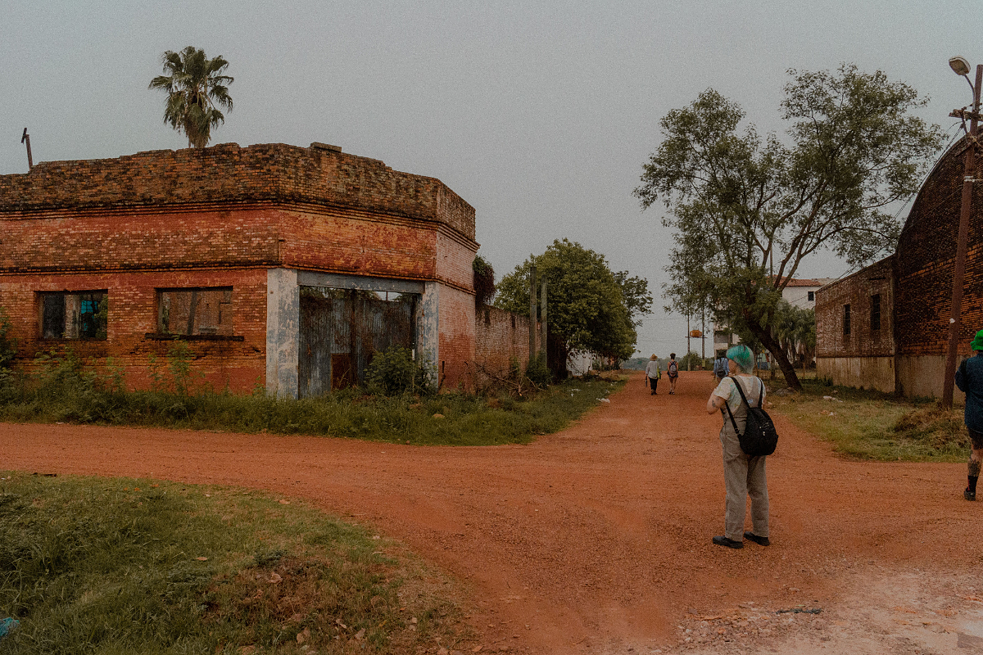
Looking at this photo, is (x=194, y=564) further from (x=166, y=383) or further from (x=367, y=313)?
(x=367, y=313)

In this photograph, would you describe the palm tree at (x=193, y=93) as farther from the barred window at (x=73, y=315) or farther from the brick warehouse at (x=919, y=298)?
the brick warehouse at (x=919, y=298)

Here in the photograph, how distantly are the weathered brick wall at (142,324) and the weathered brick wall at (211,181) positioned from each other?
1.50 meters

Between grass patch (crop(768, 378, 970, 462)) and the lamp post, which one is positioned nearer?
grass patch (crop(768, 378, 970, 462))

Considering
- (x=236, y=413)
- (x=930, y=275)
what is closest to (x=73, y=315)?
(x=236, y=413)

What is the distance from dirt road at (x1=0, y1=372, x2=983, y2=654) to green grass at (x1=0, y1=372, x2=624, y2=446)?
88cm

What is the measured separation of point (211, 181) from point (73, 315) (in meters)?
4.68

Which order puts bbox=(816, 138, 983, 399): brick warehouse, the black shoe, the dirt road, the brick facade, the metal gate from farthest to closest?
the brick facade, bbox=(816, 138, 983, 399): brick warehouse, the metal gate, the black shoe, the dirt road

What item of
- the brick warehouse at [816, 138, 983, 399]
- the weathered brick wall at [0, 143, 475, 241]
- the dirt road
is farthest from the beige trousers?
the brick warehouse at [816, 138, 983, 399]

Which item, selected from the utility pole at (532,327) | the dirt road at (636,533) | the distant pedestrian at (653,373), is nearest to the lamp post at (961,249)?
the dirt road at (636,533)

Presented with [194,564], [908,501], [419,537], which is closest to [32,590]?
[194,564]

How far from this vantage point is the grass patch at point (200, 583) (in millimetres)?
4188

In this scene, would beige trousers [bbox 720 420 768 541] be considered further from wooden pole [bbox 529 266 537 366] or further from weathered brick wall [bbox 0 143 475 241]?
wooden pole [bbox 529 266 537 366]

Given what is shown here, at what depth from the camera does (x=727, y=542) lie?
5570mm

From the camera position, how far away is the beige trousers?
5520mm
